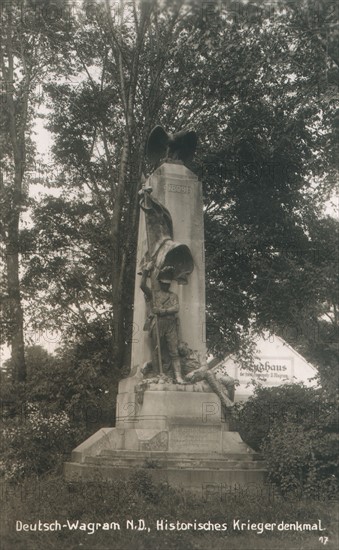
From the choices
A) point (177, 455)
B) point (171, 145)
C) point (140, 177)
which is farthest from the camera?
point (140, 177)

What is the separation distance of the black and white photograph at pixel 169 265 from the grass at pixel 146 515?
0.04 metres

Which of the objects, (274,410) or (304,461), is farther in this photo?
(274,410)

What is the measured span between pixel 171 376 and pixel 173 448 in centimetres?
129

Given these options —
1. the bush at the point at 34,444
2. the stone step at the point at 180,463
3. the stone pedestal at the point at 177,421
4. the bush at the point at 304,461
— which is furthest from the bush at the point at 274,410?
the bush at the point at 34,444

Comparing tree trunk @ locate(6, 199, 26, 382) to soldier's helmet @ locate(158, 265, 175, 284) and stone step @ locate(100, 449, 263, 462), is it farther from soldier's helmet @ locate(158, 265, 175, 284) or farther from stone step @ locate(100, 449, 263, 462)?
stone step @ locate(100, 449, 263, 462)

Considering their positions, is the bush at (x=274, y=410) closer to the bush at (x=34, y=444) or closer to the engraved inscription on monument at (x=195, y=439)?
the engraved inscription on monument at (x=195, y=439)

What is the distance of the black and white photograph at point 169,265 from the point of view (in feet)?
28.3

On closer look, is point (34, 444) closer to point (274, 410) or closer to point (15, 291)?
point (274, 410)

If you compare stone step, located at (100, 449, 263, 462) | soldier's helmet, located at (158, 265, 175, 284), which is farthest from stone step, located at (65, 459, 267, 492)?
soldier's helmet, located at (158, 265, 175, 284)

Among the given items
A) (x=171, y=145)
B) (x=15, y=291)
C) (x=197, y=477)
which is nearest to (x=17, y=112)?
(x=15, y=291)

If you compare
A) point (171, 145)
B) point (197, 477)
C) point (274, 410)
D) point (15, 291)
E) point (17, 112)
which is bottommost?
point (197, 477)

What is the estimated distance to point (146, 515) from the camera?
7.13 metres

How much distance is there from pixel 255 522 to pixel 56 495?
2.52 meters

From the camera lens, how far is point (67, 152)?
2027 centimetres
